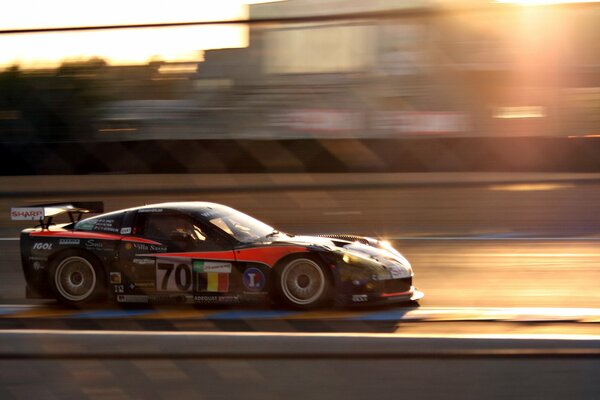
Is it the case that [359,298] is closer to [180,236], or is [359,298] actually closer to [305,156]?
[180,236]

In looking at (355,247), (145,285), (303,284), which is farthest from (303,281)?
(145,285)

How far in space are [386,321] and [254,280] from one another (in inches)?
45.0

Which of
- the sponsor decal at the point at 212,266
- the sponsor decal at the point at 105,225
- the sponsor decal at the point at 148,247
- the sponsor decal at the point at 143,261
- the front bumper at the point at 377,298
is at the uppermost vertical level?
the sponsor decal at the point at 105,225

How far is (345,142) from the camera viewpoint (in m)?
18.4

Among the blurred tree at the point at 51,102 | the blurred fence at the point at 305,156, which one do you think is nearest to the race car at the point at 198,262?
the blurred fence at the point at 305,156

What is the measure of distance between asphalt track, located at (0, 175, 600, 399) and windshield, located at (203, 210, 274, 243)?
666mm

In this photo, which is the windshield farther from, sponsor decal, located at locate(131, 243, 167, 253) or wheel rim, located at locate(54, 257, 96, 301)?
wheel rim, located at locate(54, 257, 96, 301)

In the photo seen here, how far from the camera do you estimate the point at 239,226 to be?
7297mm

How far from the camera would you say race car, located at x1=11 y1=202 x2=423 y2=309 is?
22.1 ft

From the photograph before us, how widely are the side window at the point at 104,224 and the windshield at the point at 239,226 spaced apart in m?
0.77

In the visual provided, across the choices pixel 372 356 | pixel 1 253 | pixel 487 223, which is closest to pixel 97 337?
pixel 372 356

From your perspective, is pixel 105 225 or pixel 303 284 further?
pixel 105 225

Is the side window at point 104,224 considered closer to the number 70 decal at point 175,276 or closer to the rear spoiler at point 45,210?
the rear spoiler at point 45,210

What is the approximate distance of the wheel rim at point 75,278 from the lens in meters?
7.17
